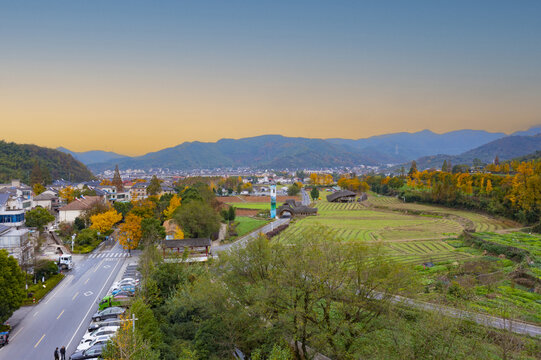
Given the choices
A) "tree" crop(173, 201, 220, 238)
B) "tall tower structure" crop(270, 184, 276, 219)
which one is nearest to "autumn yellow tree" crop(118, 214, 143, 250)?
"tree" crop(173, 201, 220, 238)

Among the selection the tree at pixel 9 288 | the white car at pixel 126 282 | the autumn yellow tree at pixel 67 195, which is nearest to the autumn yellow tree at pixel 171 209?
the autumn yellow tree at pixel 67 195

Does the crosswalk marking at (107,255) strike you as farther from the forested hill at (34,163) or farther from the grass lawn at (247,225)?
the forested hill at (34,163)

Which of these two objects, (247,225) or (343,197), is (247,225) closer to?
(247,225)

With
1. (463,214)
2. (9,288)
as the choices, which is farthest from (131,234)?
(463,214)

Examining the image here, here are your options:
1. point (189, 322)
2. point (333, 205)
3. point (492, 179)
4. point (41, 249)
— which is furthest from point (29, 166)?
point (492, 179)

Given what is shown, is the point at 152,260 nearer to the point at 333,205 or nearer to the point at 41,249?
the point at 41,249

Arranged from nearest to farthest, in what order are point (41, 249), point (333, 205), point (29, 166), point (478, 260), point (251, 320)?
point (251, 320) → point (478, 260) → point (41, 249) → point (333, 205) → point (29, 166)
